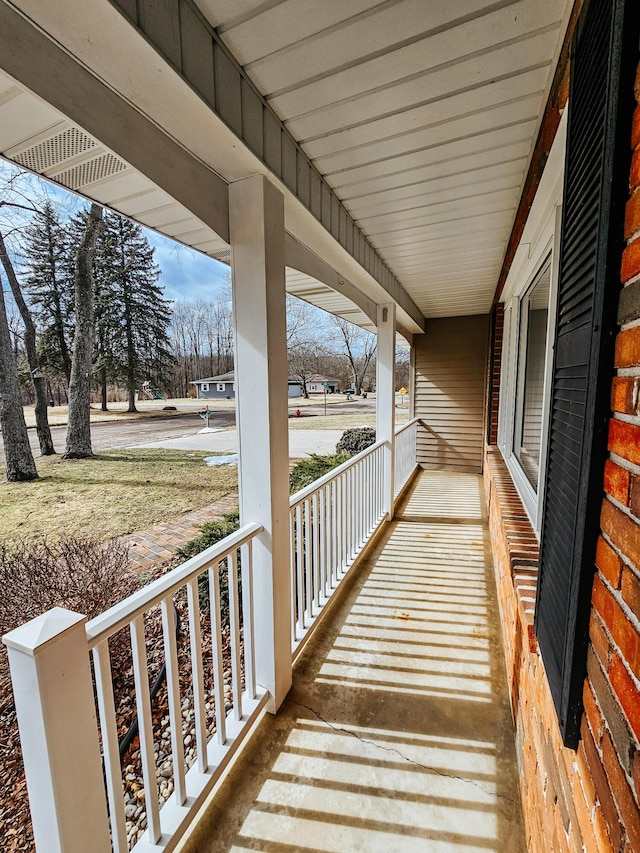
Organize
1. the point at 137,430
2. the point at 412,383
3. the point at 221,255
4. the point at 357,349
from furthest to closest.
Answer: the point at 357,349 → the point at 412,383 → the point at 137,430 → the point at 221,255

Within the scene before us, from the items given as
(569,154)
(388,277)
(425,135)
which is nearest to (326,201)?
(425,135)

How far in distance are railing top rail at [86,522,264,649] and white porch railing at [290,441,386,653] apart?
1.97 feet

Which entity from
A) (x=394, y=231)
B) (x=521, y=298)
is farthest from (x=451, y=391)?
(x=394, y=231)

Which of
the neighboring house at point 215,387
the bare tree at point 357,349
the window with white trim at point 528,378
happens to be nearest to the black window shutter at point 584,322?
the window with white trim at point 528,378

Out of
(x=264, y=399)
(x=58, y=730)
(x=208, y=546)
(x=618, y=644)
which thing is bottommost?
(x=208, y=546)

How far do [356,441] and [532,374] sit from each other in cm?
444

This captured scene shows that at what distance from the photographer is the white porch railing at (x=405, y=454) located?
4.87m

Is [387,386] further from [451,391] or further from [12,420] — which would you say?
[12,420]

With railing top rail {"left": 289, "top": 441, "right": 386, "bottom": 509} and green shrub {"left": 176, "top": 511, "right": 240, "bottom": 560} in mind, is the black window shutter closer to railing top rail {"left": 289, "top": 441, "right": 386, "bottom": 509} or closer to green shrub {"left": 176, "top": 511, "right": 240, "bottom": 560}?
railing top rail {"left": 289, "top": 441, "right": 386, "bottom": 509}

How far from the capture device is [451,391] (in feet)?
20.4

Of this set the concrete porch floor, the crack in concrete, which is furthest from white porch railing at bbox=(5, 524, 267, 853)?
the crack in concrete

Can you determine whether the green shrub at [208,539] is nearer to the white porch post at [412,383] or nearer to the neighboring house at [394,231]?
the neighboring house at [394,231]

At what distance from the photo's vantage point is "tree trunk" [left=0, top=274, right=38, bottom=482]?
1.96m

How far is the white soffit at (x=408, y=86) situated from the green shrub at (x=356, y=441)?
15.3 feet
